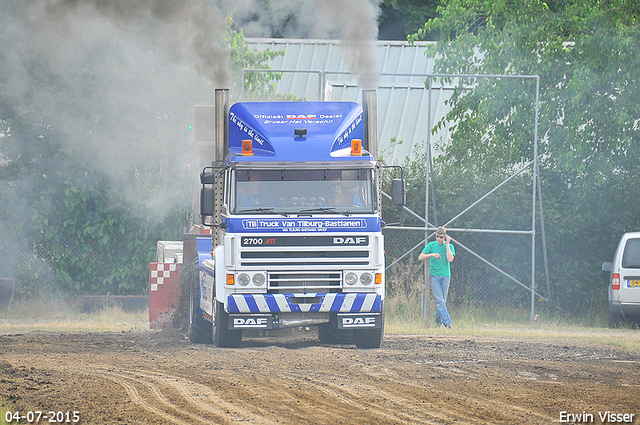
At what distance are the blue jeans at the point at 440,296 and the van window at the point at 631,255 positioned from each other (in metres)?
3.47

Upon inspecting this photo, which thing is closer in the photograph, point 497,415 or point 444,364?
point 497,415

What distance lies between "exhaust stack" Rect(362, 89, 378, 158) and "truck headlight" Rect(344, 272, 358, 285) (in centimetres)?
195

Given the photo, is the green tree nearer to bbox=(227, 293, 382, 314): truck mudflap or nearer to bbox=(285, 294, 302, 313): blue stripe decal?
bbox=(227, 293, 382, 314): truck mudflap

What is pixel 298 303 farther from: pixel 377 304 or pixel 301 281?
pixel 377 304

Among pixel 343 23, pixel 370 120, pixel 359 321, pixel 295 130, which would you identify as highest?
pixel 343 23

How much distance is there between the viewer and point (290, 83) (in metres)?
28.0

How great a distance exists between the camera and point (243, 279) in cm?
1155

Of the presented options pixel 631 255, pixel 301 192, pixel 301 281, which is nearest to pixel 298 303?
pixel 301 281

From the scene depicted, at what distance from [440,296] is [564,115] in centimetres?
554

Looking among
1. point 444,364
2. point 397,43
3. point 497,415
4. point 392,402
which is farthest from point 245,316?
point 397,43

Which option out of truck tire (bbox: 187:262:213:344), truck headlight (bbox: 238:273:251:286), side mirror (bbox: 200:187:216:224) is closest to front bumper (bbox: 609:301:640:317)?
truck tire (bbox: 187:262:213:344)

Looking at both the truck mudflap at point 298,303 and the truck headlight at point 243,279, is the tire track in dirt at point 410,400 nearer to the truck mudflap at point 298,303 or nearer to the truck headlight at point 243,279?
the truck mudflap at point 298,303

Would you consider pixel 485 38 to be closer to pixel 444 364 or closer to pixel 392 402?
pixel 444 364

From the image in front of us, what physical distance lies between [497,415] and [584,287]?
12.3 m
